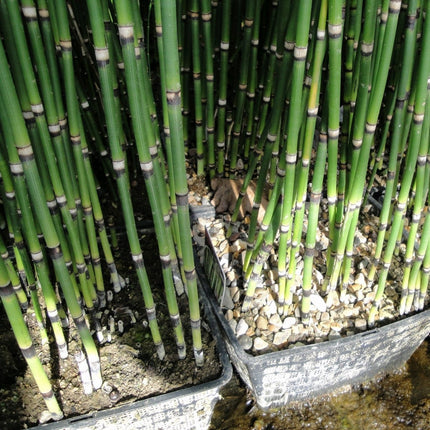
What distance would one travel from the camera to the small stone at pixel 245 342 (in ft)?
3.72

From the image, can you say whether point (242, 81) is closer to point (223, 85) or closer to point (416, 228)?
point (223, 85)

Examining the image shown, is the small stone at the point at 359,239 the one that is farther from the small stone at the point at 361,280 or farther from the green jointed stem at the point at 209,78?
the green jointed stem at the point at 209,78

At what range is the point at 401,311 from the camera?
3.98 feet

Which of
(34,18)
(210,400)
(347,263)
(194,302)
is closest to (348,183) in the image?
(347,263)

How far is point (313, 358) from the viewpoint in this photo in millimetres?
1118

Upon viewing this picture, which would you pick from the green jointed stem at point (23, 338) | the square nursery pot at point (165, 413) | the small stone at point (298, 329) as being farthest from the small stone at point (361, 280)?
the green jointed stem at point (23, 338)

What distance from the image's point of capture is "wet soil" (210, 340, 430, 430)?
1200 millimetres

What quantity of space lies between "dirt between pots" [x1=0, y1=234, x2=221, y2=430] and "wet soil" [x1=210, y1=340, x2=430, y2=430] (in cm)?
23

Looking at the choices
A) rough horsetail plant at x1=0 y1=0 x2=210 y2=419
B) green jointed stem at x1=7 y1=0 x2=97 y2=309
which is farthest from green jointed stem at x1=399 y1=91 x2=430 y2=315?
green jointed stem at x1=7 y1=0 x2=97 y2=309

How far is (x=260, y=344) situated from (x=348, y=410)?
13.0 inches

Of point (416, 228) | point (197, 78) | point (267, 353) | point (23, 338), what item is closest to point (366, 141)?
point (416, 228)

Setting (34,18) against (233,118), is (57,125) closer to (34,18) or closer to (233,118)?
(34,18)

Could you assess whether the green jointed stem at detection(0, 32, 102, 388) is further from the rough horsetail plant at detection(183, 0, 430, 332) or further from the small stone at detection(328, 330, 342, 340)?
the small stone at detection(328, 330, 342, 340)

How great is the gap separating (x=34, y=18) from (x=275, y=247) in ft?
2.99
